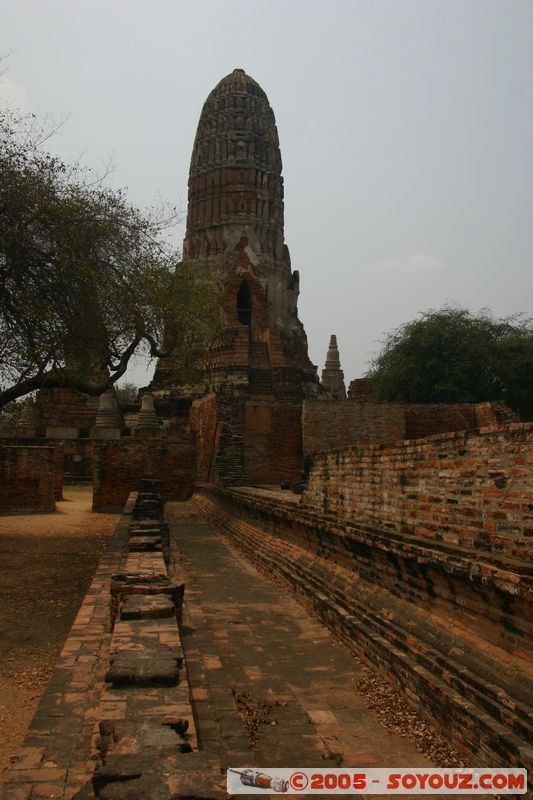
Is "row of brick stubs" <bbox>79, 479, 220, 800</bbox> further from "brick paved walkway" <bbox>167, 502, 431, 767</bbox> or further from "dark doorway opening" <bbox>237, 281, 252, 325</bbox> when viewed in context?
"dark doorway opening" <bbox>237, 281, 252, 325</bbox>

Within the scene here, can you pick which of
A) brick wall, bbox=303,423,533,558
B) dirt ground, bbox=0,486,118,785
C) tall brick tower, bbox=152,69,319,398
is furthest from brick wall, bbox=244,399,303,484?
brick wall, bbox=303,423,533,558

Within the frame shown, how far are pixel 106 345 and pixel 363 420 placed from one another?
806cm

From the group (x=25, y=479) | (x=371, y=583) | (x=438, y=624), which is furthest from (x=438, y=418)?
(x=438, y=624)

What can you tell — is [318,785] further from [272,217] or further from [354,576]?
[272,217]

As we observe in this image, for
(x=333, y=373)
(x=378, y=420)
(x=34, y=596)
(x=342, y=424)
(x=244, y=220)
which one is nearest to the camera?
(x=34, y=596)

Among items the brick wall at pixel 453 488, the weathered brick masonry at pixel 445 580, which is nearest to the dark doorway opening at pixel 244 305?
the weathered brick masonry at pixel 445 580

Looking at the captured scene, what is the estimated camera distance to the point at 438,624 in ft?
12.6

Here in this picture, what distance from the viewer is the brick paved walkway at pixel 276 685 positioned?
319 centimetres

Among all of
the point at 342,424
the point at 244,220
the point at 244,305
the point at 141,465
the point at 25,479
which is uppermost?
the point at 244,220

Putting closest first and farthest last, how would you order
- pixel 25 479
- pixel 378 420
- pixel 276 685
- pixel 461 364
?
pixel 276 685
pixel 25 479
pixel 378 420
pixel 461 364

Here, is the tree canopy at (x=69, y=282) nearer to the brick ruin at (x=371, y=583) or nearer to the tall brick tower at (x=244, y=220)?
the brick ruin at (x=371, y=583)

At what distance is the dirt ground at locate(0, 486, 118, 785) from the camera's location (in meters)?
3.91

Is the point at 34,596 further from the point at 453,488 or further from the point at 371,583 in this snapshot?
the point at 453,488

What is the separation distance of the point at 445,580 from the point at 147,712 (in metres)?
1.96
